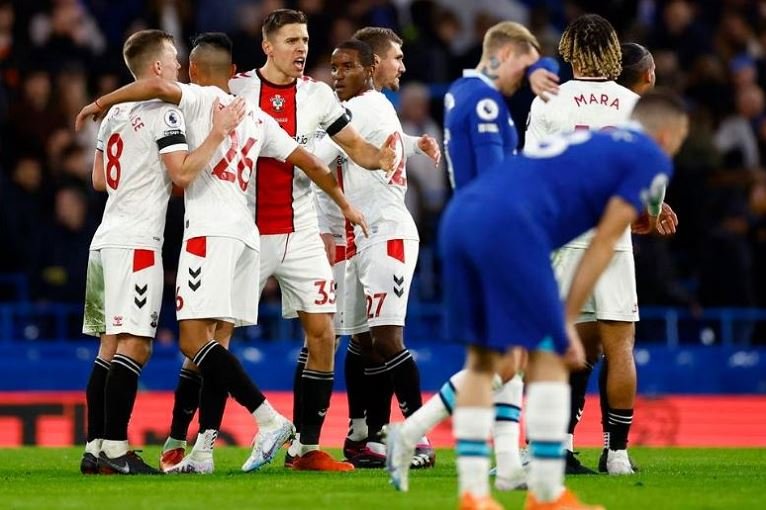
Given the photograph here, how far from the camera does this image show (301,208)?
9797mm

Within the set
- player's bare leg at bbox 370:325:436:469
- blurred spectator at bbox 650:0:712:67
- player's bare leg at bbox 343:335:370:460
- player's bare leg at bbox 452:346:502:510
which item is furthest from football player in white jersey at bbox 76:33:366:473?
blurred spectator at bbox 650:0:712:67

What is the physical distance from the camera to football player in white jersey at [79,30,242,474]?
9.08 metres

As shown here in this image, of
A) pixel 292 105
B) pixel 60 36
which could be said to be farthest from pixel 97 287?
pixel 60 36

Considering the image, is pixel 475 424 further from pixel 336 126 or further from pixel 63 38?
pixel 63 38

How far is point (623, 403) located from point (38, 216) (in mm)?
8544

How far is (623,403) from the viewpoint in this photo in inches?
359

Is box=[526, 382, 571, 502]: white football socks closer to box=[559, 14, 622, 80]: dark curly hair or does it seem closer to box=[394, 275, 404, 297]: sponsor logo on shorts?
box=[559, 14, 622, 80]: dark curly hair

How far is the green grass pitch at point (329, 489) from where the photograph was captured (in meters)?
7.23

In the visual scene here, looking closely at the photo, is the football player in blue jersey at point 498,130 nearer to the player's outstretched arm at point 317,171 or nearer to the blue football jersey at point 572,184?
the blue football jersey at point 572,184

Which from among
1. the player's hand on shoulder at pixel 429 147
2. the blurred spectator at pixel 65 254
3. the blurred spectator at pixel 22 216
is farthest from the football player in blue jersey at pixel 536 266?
the blurred spectator at pixel 22 216

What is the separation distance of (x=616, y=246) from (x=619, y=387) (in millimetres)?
846

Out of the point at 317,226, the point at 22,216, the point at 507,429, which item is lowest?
the point at 507,429

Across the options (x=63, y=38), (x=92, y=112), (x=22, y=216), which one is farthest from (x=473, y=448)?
(x=63, y=38)

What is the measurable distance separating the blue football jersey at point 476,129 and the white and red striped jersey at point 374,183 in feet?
6.77
